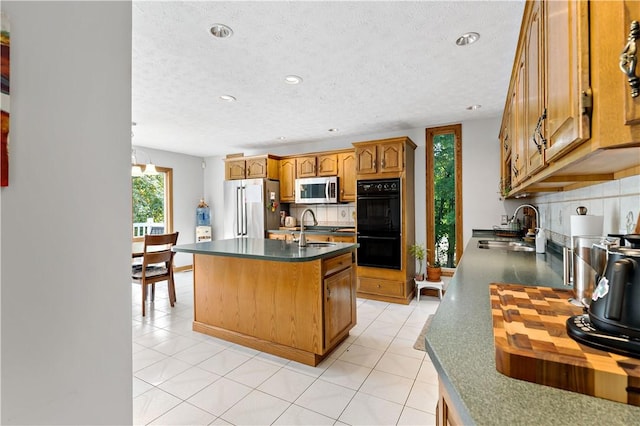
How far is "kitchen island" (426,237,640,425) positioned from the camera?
1.63 ft

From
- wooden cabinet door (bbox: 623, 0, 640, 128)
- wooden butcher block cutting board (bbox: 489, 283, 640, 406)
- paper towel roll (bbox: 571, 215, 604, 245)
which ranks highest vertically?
wooden cabinet door (bbox: 623, 0, 640, 128)

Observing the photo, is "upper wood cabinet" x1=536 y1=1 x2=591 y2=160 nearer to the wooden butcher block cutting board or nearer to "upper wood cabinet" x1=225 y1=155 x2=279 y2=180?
the wooden butcher block cutting board

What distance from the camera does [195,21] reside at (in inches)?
76.0

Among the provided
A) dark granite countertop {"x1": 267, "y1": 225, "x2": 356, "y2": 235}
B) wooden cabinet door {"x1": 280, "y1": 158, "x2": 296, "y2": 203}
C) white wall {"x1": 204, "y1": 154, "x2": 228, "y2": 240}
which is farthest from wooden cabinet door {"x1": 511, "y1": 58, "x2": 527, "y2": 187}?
white wall {"x1": 204, "y1": 154, "x2": 228, "y2": 240}

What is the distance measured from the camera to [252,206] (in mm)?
5180

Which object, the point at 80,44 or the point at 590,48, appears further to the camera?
the point at 80,44

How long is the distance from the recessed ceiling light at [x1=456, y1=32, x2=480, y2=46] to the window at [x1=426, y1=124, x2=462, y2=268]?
2.22m

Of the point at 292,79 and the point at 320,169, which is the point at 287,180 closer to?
the point at 320,169

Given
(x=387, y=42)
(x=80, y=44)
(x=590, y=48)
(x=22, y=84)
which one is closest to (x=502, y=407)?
(x=590, y=48)

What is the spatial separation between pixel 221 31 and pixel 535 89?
1.93 meters

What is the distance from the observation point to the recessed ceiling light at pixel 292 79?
2.75 metres

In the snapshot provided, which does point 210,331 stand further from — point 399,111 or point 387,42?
point 399,111

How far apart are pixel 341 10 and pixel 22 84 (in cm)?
165

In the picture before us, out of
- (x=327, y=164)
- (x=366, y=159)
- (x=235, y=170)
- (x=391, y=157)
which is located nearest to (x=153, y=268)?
(x=235, y=170)
